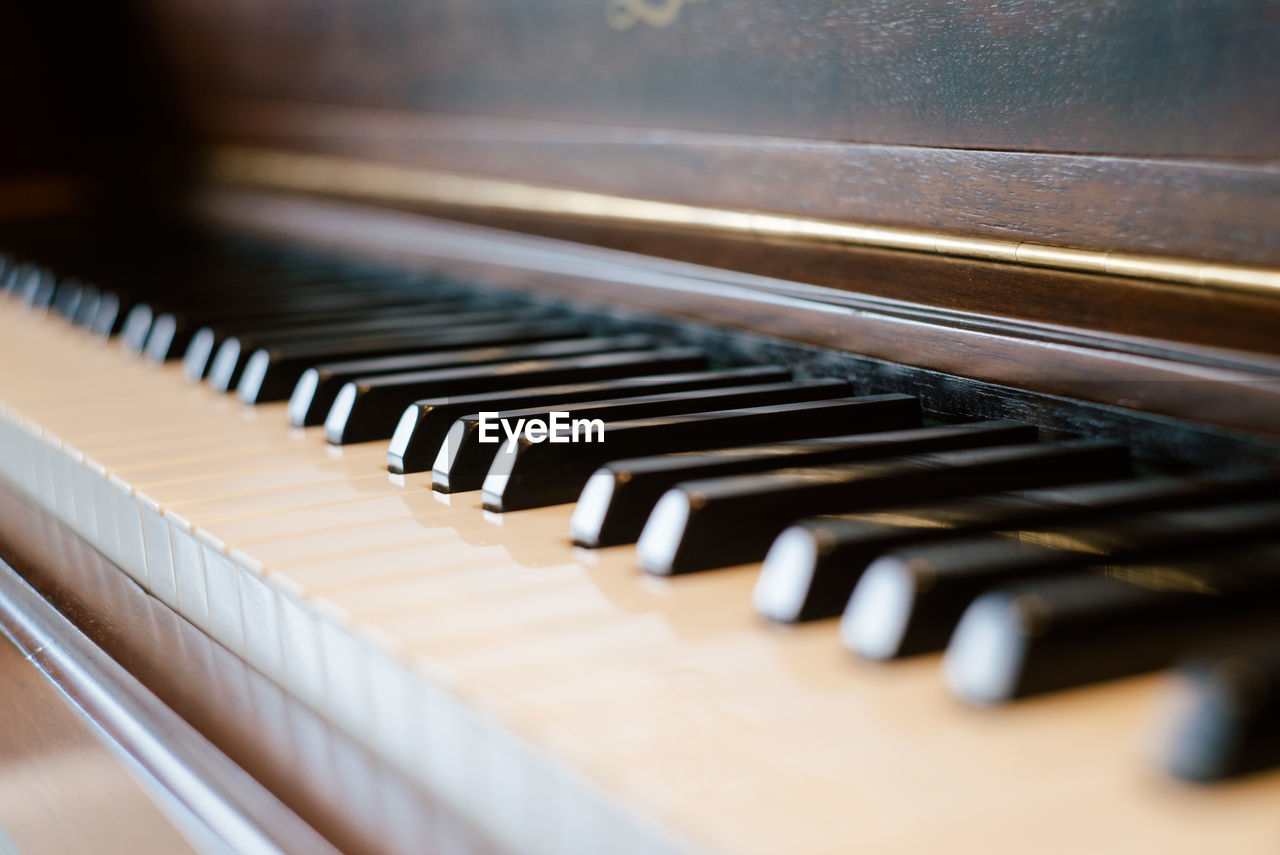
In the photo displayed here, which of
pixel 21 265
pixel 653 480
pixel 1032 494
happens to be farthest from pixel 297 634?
pixel 21 265

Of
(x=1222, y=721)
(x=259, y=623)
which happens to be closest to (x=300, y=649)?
(x=259, y=623)

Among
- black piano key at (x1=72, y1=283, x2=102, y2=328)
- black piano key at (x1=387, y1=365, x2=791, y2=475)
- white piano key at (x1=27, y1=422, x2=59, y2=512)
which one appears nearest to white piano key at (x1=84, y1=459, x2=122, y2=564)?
white piano key at (x1=27, y1=422, x2=59, y2=512)

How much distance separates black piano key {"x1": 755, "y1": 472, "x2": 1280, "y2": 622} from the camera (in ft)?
2.17

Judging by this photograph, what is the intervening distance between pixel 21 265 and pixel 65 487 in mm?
1424

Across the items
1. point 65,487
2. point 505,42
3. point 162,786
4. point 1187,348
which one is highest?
point 505,42

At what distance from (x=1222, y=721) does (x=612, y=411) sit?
61 cm

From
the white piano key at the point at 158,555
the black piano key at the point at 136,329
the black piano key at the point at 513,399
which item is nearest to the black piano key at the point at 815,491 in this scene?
the black piano key at the point at 513,399

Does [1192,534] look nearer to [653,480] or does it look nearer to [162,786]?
[653,480]

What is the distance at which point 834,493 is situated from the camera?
0.78 meters

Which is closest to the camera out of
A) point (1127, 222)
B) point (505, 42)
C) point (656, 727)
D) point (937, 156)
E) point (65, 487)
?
point (656, 727)

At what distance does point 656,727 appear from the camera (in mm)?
558

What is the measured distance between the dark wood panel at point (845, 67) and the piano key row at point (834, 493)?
0.22 meters

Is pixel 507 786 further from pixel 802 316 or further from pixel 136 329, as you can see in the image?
pixel 136 329

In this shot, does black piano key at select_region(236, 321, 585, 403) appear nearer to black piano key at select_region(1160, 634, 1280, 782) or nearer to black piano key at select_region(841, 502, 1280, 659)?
black piano key at select_region(841, 502, 1280, 659)
